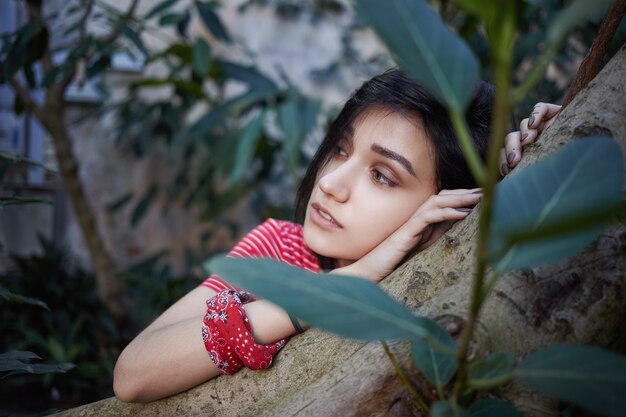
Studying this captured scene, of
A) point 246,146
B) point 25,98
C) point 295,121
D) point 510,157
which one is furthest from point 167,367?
point 25,98

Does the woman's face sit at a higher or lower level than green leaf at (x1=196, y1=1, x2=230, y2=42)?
lower

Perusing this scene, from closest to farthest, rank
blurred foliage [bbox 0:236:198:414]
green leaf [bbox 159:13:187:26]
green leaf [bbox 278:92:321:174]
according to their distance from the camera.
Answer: green leaf [bbox 278:92:321:174], green leaf [bbox 159:13:187:26], blurred foliage [bbox 0:236:198:414]

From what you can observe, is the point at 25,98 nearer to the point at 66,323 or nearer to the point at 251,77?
the point at 251,77

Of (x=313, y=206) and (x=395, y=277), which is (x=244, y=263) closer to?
(x=395, y=277)

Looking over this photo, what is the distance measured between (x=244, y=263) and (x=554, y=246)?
228 mm

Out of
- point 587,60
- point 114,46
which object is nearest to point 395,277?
point 587,60

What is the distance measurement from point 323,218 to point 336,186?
7 centimetres

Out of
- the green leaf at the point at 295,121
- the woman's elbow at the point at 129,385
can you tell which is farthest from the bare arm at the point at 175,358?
the green leaf at the point at 295,121

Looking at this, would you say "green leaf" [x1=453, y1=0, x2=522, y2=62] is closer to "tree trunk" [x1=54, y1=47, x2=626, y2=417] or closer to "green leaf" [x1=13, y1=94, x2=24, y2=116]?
"tree trunk" [x1=54, y1=47, x2=626, y2=417]

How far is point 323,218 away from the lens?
111cm

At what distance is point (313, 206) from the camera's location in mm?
1130

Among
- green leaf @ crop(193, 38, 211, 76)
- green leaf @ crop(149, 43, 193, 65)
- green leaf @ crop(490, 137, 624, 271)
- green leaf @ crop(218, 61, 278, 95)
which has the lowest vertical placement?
green leaf @ crop(490, 137, 624, 271)

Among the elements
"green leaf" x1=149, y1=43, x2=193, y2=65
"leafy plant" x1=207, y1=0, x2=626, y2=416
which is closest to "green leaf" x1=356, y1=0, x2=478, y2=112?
"leafy plant" x1=207, y1=0, x2=626, y2=416

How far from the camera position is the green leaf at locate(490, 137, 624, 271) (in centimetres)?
43
